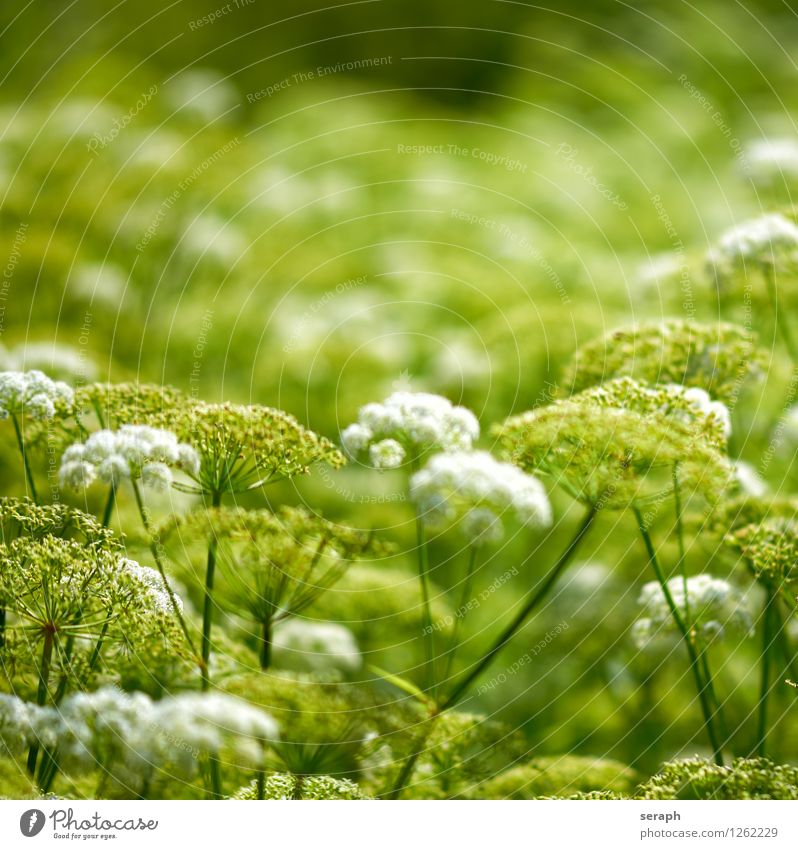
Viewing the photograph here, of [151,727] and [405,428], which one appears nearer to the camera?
[151,727]

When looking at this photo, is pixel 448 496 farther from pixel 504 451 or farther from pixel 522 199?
pixel 522 199

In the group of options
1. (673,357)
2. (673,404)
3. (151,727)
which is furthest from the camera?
(673,357)

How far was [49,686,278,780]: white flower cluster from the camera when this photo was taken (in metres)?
1.42

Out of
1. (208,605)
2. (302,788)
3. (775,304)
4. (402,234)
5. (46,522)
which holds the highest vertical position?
(402,234)

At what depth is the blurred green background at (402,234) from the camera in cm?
253

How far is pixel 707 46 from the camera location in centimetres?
642

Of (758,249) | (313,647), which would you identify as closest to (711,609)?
(758,249)

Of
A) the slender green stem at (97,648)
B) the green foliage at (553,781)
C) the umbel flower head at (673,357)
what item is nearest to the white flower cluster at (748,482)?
the umbel flower head at (673,357)

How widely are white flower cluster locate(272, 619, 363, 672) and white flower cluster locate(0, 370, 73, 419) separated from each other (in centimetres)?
86

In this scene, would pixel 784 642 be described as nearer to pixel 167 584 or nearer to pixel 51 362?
pixel 167 584

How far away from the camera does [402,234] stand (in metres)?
4.91

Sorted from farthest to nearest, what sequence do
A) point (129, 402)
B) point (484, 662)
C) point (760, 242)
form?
point (760, 242), point (129, 402), point (484, 662)

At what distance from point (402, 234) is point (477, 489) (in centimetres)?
359

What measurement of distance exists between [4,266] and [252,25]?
6.12 metres
